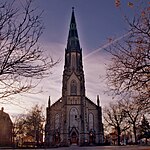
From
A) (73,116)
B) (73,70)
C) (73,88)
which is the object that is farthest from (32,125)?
(73,70)

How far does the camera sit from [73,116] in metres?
59.5

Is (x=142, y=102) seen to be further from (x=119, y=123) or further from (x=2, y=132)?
(x=119, y=123)

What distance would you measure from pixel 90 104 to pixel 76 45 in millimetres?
18421

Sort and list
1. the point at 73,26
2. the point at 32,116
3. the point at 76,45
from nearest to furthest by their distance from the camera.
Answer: the point at 32,116
the point at 76,45
the point at 73,26

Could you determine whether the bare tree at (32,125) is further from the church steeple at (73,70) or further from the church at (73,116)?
the church steeple at (73,70)

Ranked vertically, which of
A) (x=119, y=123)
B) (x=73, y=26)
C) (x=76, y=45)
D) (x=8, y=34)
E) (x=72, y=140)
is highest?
(x=73, y=26)

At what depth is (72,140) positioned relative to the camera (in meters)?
58.1

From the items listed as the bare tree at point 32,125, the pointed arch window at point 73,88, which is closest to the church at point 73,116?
the pointed arch window at point 73,88

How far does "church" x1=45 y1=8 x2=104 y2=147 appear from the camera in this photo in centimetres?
5797

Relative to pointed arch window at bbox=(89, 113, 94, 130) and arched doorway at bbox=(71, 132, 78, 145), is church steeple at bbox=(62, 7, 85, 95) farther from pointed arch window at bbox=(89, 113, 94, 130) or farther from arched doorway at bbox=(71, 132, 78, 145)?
A: arched doorway at bbox=(71, 132, 78, 145)

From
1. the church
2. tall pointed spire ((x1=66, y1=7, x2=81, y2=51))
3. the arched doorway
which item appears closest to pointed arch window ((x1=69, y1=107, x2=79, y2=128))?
the church

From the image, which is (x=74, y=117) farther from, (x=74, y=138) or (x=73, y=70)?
(x=73, y=70)

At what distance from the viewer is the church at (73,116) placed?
190 ft

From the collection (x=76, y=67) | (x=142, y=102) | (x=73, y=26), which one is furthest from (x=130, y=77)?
(x=73, y=26)
